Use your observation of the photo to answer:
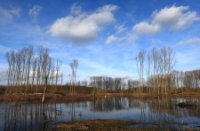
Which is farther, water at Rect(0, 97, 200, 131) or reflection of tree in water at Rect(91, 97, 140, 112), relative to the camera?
reflection of tree in water at Rect(91, 97, 140, 112)

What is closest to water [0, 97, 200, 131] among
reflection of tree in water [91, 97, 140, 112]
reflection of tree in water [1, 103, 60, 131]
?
reflection of tree in water [1, 103, 60, 131]

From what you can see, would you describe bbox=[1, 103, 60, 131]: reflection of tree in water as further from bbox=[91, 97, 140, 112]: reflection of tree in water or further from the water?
bbox=[91, 97, 140, 112]: reflection of tree in water

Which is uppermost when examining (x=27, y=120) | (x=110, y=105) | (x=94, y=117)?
(x=27, y=120)

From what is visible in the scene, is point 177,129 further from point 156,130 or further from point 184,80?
point 184,80

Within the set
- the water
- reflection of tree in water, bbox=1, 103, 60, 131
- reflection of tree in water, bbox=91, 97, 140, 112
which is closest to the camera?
reflection of tree in water, bbox=1, 103, 60, 131

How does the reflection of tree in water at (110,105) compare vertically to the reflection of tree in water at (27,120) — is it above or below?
below

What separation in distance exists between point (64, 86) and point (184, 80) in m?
60.5

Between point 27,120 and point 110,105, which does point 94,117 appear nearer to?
point 27,120

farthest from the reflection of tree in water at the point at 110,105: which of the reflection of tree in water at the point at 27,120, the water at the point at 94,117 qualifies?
the reflection of tree in water at the point at 27,120

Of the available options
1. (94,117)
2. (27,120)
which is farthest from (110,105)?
(27,120)

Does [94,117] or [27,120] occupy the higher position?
[27,120]

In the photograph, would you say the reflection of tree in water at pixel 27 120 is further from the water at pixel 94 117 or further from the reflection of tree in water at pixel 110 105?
the reflection of tree in water at pixel 110 105

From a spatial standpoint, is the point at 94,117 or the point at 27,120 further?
the point at 94,117

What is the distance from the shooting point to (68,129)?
18.8 meters
